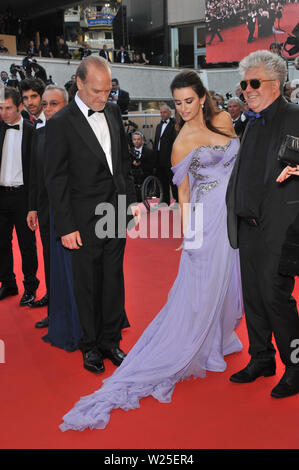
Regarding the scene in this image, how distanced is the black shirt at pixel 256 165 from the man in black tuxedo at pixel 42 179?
1.52 metres

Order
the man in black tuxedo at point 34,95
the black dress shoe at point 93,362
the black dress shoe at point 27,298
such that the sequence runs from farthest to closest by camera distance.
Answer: the black dress shoe at point 27,298 < the man in black tuxedo at point 34,95 < the black dress shoe at point 93,362

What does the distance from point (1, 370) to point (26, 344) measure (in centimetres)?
42

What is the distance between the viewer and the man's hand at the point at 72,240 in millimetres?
2920

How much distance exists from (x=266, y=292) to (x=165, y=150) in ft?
20.5

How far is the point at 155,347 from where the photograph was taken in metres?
2.94

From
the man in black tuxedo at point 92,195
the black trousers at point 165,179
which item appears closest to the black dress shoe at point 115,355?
the man in black tuxedo at point 92,195

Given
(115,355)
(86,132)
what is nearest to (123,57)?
(86,132)

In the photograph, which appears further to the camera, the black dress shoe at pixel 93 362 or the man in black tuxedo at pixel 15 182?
the man in black tuxedo at pixel 15 182

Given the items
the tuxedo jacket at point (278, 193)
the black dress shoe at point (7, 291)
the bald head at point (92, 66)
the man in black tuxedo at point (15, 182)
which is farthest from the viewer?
the black dress shoe at point (7, 291)

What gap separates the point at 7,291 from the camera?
14.9 feet

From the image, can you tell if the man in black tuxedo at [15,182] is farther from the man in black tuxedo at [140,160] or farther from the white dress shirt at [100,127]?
the man in black tuxedo at [140,160]

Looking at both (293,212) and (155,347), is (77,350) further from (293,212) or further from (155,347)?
(293,212)

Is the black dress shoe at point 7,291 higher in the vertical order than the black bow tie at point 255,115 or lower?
lower

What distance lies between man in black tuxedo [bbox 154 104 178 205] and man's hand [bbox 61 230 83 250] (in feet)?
18.5
